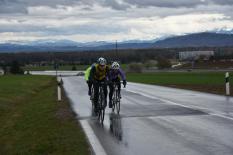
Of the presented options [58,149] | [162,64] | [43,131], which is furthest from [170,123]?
[162,64]

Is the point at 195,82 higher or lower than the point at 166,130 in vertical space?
lower

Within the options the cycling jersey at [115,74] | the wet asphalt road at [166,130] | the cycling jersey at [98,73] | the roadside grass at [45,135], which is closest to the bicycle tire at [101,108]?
the wet asphalt road at [166,130]

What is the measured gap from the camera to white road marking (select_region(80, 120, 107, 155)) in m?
10.0

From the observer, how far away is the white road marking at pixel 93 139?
10.0 m

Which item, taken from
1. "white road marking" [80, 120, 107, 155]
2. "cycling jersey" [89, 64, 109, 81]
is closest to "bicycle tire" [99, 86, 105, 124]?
"cycling jersey" [89, 64, 109, 81]

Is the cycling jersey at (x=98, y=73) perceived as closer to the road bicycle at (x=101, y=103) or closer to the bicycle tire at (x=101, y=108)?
the road bicycle at (x=101, y=103)

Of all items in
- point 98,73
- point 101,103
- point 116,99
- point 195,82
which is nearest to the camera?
point 101,103

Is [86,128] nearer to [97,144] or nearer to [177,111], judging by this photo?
[97,144]

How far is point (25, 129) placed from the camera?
1473 cm

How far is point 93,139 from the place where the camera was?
1170cm

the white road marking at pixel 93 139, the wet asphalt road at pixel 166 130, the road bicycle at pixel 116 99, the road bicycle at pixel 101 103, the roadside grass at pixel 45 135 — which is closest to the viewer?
the wet asphalt road at pixel 166 130

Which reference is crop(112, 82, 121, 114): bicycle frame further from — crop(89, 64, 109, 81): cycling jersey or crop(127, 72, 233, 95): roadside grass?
crop(127, 72, 233, 95): roadside grass

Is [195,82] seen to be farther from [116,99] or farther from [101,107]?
[101,107]

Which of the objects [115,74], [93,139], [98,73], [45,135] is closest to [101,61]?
[98,73]
